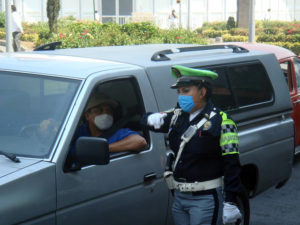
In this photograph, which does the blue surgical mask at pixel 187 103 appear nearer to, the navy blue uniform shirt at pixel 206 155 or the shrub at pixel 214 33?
the navy blue uniform shirt at pixel 206 155

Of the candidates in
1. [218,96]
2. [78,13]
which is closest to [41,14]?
[78,13]

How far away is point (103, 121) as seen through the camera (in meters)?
4.59

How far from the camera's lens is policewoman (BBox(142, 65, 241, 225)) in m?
4.18

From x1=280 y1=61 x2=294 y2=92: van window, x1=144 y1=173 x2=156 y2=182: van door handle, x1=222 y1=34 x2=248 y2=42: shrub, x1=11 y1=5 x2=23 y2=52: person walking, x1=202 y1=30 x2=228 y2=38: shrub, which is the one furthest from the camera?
x1=202 y1=30 x2=228 y2=38: shrub

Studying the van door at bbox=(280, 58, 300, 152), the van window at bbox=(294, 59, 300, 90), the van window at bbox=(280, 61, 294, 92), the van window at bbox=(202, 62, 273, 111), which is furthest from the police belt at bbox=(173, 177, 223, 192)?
the van window at bbox=(294, 59, 300, 90)

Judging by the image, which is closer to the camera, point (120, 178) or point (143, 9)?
point (120, 178)

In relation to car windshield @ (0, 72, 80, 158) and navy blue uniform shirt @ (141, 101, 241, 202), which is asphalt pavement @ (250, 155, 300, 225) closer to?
navy blue uniform shirt @ (141, 101, 241, 202)

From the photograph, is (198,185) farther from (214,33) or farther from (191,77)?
(214,33)

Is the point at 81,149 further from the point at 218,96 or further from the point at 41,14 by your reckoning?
the point at 41,14

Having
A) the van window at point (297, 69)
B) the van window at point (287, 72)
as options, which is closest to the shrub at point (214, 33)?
the van window at point (297, 69)

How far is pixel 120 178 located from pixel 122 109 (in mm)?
674

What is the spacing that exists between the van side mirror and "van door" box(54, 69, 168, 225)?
12cm

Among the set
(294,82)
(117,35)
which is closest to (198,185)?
(294,82)

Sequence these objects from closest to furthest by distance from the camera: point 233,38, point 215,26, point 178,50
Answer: point 178,50 → point 233,38 → point 215,26
